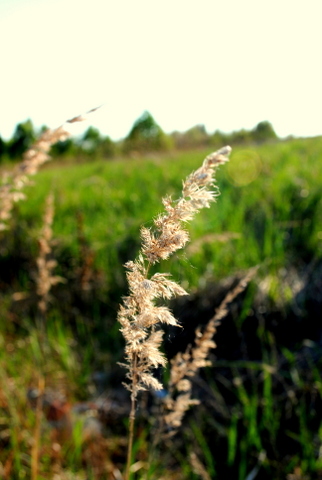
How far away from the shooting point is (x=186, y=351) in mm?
1087

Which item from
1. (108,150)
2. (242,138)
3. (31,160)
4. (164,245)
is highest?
(108,150)

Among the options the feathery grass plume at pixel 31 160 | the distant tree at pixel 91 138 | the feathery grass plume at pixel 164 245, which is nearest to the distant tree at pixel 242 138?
the feathery grass plume at pixel 31 160

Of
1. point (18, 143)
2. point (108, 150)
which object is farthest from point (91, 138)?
point (108, 150)

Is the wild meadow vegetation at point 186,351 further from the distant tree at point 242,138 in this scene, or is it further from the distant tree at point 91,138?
the distant tree at point 91,138

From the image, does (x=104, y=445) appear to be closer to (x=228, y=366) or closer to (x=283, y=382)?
(x=228, y=366)

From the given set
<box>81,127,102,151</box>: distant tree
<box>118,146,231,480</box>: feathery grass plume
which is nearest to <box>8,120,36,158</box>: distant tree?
<box>81,127,102,151</box>: distant tree

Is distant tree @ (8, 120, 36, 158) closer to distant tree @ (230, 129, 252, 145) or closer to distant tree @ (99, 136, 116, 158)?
distant tree @ (99, 136, 116, 158)

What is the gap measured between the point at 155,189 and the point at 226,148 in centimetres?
494

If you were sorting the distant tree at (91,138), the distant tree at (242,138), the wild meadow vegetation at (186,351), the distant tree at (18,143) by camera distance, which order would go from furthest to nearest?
the distant tree at (91,138)
the distant tree at (18,143)
the distant tree at (242,138)
the wild meadow vegetation at (186,351)

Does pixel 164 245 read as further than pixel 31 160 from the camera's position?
No

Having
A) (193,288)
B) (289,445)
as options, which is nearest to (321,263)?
(193,288)

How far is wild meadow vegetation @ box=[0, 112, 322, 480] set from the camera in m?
1.97

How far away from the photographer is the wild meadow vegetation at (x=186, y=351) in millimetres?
1971

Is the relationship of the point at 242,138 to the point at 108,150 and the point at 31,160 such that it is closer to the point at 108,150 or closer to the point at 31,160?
the point at 108,150
